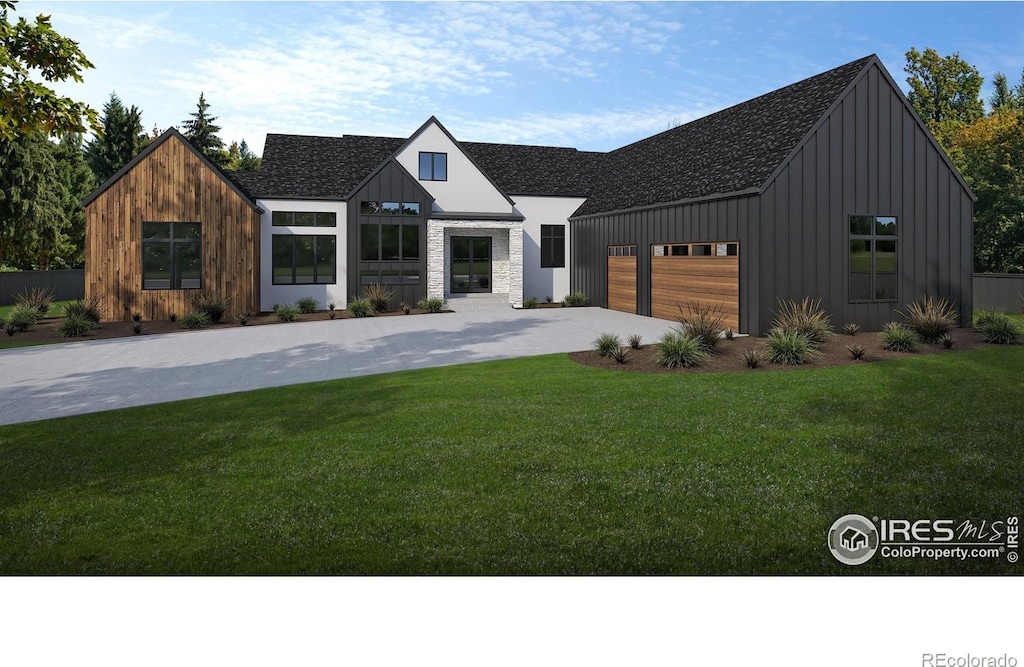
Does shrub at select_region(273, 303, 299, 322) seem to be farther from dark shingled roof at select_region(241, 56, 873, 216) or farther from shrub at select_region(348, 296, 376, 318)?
dark shingled roof at select_region(241, 56, 873, 216)

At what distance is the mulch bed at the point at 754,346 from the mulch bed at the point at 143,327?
38.3ft

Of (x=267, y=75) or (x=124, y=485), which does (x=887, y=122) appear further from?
(x=124, y=485)

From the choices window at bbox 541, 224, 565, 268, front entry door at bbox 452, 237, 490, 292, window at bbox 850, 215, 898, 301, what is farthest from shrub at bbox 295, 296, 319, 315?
window at bbox 850, 215, 898, 301

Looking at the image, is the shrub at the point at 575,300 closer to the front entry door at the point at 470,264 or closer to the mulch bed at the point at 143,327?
the front entry door at the point at 470,264

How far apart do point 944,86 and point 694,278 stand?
34.4 metres

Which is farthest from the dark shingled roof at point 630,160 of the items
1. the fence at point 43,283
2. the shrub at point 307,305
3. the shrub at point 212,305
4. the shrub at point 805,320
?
the fence at point 43,283

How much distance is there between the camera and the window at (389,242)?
2578 cm

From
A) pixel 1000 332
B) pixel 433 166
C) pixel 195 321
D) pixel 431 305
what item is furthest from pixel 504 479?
pixel 433 166

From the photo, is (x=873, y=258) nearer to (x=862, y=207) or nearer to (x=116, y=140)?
(x=862, y=207)

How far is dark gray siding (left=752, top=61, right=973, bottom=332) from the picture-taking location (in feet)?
55.7

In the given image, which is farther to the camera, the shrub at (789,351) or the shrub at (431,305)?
the shrub at (431,305)

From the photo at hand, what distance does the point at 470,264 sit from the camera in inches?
1166

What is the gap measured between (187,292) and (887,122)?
21.1 meters

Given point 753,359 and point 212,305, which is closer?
point 753,359
